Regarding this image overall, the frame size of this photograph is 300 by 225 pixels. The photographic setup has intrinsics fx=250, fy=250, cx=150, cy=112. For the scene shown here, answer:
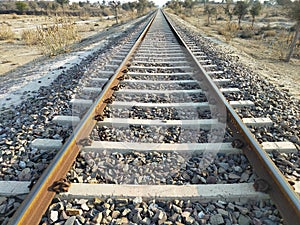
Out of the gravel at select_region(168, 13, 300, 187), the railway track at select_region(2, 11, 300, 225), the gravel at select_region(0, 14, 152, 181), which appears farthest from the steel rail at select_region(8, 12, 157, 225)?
the gravel at select_region(168, 13, 300, 187)

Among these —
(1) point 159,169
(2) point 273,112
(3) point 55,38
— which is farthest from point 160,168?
(3) point 55,38

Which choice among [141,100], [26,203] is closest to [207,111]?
[141,100]

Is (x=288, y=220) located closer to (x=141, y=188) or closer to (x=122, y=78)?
(x=141, y=188)

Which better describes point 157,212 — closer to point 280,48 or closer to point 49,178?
point 49,178

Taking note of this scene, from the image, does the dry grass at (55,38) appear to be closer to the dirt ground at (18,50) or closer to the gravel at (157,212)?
the dirt ground at (18,50)

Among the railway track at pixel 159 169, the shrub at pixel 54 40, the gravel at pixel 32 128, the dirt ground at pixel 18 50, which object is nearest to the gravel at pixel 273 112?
the railway track at pixel 159 169

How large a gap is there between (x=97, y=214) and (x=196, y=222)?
2.42ft

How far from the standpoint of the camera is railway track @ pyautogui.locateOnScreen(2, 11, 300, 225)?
6.17 feet

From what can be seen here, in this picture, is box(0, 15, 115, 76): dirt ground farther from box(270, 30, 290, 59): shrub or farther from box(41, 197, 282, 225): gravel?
box(270, 30, 290, 59): shrub

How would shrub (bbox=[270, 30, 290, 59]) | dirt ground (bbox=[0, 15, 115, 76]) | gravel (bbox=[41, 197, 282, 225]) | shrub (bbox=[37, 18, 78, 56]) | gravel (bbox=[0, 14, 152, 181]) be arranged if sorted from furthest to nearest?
shrub (bbox=[270, 30, 290, 59]), dirt ground (bbox=[0, 15, 115, 76]), shrub (bbox=[37, 18, 78, 56]), gravel (bbox=[0, 14, 152, 181]), gravel (bbox=[41, 197, 282, 225])

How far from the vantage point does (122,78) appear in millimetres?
4695

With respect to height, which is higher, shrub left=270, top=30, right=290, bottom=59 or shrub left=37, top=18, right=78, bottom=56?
shrub left=37, top=18, right=78, bottom=56

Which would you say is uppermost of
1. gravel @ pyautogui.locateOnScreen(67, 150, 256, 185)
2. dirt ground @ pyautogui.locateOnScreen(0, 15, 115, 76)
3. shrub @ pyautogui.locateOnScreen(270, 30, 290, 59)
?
gravel @ pyautogui.locateOnScreen(67, 150, 256, 185)

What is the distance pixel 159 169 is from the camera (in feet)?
7.82
